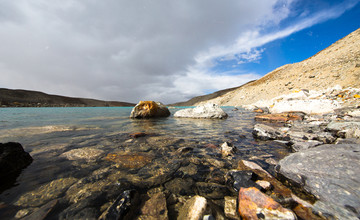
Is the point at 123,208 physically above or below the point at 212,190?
above

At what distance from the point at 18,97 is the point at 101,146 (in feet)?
370

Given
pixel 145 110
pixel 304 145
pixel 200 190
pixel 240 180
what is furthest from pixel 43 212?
pixel 145 110

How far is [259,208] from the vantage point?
1377 mm

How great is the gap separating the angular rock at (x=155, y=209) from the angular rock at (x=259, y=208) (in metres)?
0.93

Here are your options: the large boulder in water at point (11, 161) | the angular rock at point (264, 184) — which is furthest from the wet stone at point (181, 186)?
the large boulder in water at point (11, 161)

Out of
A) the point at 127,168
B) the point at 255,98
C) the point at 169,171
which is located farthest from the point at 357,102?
the point at 255,98

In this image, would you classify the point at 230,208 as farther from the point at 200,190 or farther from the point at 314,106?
the point at 314,106

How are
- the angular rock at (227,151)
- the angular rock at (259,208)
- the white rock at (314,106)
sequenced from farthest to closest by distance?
the white rock at (314,106) → the angular rock at (227,151) → the angular rock at (259,208)

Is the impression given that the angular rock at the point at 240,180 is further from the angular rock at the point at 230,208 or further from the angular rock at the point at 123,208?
the angular rock at the point at 123,208

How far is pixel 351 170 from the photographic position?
1716mm

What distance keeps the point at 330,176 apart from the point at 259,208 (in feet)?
4.43

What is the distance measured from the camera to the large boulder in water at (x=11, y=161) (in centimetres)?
218

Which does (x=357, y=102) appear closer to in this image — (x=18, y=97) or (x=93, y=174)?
(x=93, y=174)

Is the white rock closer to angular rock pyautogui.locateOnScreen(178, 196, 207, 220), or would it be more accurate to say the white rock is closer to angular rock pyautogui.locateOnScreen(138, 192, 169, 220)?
angular rock pyautogui.locateOnScreen(178, 196, 207, 220)
